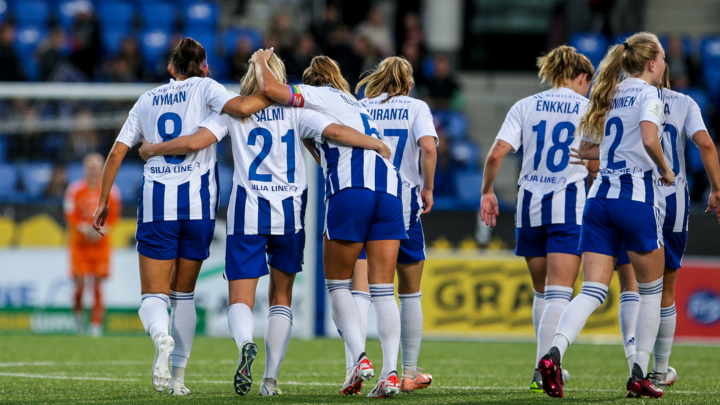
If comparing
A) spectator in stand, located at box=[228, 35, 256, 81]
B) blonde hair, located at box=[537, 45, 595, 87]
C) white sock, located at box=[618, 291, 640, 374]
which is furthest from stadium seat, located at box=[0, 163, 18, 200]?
white sock, located at box=[618, 291, 640, 374]

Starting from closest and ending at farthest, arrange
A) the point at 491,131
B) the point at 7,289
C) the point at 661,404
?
the point at 661,404
the point at 7,289
the point at 491,131

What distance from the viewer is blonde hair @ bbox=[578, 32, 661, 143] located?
5.16 m

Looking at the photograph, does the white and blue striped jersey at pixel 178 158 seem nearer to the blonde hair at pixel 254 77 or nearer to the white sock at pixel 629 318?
the blonde hair at pixel 254 77

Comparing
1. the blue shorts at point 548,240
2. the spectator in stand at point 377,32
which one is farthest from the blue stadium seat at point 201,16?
the blue shorts at point 548,240

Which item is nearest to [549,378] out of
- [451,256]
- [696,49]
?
[451,256]

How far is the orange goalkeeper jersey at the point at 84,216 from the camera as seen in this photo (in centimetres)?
1116

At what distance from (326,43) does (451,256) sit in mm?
5231

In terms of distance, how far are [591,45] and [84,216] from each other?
29.5 feet

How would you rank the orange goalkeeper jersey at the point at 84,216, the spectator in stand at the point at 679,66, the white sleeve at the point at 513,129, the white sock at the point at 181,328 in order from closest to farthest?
the white sock at the point at 181,328 → the white sleeve at the point at 513,129 → the orange goalkeeper jersey at the point at 84,216 → the spectator in stand at the point at 679,66

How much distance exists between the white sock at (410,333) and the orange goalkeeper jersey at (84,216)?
248 inches

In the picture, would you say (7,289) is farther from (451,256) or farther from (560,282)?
(560,282)

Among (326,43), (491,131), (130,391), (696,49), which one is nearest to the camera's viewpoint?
(130,391)

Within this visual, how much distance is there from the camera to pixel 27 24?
15617 millimetres

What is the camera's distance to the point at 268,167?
519 centimetres
